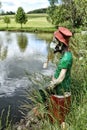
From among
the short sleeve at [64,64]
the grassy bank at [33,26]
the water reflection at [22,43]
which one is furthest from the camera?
the grassy bank at [33,26]

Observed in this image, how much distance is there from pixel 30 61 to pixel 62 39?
17132 millimetres

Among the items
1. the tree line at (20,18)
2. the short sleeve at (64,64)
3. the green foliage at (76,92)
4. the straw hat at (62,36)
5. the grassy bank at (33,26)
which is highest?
the straw hat at (62,36)

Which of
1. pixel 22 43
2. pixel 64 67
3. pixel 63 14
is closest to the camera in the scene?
pixel 64 67

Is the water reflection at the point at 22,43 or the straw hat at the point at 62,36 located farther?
the water reflection at the point at 22,43

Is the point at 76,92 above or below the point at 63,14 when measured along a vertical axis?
above

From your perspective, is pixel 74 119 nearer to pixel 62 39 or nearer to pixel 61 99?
pixel 61 99

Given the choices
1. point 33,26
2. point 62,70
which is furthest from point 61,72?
point 33,26

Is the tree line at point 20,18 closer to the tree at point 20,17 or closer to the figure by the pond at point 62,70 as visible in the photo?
the tree at point 20,17

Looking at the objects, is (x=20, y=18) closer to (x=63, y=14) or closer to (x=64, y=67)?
(x=63, y=14)

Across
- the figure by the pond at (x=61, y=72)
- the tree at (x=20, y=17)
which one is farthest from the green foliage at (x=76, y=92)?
Answer: the tree at (x=20, y=17)

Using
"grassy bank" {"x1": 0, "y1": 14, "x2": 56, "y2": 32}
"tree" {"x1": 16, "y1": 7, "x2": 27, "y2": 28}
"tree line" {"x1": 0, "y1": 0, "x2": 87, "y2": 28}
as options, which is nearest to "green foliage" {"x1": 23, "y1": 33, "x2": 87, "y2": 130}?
"tree line" {"x1": 0, "y1": 0, "x2": 87, "y2": 28}

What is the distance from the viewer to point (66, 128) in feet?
13.8

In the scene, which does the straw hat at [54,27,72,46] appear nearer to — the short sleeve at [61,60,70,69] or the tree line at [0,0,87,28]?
the short sleeve at [61,60,70,69]

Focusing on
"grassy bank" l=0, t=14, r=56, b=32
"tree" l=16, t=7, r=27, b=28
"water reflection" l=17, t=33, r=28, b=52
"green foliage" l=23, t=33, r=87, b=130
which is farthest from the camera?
"tree" l=16, t=7, r=27, b=28
